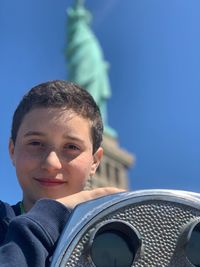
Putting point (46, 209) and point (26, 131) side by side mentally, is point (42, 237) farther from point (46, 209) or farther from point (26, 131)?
point (26, 131)

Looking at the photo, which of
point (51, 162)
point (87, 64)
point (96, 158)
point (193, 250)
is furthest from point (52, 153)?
point (87, 64)

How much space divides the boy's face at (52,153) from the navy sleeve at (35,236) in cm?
13

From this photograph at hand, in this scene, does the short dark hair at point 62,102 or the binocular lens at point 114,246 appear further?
the short dark hair at point 62,102

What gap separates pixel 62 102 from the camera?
855mm

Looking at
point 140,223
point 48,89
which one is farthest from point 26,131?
point 140,223

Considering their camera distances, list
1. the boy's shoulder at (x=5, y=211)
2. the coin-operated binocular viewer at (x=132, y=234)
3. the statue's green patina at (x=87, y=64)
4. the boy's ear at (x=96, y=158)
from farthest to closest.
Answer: the statue's green patina at (x=87, y=64) < the boy's ear at (x=96, y=158) < the boy's shoulder at (x=5, y=211) < the coin-operated binocular viewer at (x=132, y=234)

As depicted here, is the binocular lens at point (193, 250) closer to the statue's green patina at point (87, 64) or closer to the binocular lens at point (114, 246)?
the binocular lens at point (114, 246)

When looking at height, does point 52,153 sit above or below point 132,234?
above

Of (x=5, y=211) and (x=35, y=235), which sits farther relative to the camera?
(x=5, y=211)

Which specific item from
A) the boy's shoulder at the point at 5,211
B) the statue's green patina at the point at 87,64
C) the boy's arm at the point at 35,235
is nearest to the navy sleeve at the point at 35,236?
the boy's arm at the point at 35,235

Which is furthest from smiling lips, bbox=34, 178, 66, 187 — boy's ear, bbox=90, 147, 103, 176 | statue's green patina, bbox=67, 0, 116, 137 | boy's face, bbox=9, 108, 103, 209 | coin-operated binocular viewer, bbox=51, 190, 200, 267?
statue's green patina, bbox=67, 0, 116, 137

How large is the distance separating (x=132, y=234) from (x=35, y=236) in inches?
4.6

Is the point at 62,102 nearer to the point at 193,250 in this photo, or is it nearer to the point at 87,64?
the point at 193,250

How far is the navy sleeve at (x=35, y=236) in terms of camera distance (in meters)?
0.59
